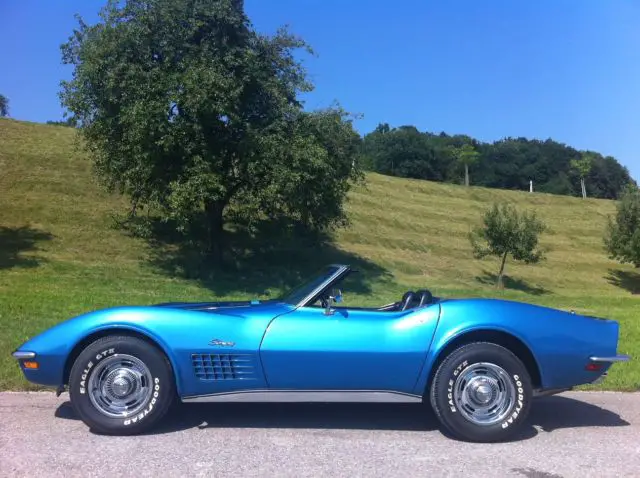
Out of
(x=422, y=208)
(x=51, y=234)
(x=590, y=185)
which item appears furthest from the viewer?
(x=590, y=185)

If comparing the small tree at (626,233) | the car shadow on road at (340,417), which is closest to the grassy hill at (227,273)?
the car shadow on road at (340,417)

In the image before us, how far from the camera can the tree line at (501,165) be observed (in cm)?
8981

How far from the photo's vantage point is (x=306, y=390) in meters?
4.39

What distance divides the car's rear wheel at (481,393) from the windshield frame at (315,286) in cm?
104

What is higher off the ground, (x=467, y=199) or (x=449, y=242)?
(x=467, y=199)

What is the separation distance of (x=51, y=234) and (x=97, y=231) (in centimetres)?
169

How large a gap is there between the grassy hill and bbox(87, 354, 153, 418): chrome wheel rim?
174cm

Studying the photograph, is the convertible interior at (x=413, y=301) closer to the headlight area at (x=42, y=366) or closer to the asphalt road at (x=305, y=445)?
the asphalt road at (x=305, y=445)

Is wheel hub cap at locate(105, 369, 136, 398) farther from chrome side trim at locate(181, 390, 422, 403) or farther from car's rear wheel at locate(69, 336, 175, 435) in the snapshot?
chrome side trim at locate(181, 390, 422, 403)

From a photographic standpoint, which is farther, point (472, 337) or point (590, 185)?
point (590, 185)

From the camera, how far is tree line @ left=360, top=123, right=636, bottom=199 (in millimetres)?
89812

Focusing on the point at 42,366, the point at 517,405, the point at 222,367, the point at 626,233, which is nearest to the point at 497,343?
the point at 517,405

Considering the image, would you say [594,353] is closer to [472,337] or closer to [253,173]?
[472,337]

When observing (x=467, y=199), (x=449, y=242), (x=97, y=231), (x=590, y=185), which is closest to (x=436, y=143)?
(x=590, y=185)
